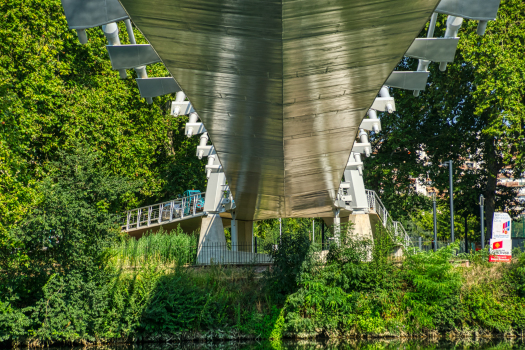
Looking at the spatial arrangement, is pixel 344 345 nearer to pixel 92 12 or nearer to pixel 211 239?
pixel 211 239

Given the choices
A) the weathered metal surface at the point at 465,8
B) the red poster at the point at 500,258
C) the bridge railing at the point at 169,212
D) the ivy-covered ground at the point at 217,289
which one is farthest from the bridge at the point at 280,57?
the bridge railing at the point at 169,212

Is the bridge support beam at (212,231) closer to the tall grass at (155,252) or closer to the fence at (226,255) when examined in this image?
the fence at (226,255)

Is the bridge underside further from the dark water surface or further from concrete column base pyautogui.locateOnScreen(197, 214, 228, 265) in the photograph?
concrete column base pyautogui.locateOnScreen(197, 214, 228, 265)

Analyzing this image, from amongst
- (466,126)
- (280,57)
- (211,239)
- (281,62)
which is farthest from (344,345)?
(466,126)

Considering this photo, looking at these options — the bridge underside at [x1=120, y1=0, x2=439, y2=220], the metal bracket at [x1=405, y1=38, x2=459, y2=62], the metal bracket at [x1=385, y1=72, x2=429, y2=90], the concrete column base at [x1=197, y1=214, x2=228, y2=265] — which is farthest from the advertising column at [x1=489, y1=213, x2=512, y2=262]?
the metal bracket at [x1=405, y1=38, x2=459, y2=62]

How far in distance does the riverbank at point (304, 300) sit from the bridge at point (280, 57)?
621 cm

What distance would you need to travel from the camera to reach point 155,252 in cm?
1864

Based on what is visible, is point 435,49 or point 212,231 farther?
point 212,231

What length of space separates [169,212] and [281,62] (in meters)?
24.4

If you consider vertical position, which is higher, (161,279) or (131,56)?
(131,56)

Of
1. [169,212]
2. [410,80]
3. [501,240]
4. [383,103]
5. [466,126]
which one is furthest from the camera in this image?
[466,126]

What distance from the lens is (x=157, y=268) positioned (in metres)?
17.3

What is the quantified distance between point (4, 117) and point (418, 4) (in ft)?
47.2

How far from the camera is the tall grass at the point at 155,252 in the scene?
17844 mm
